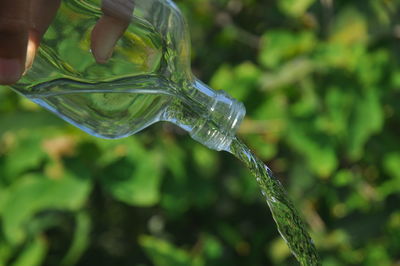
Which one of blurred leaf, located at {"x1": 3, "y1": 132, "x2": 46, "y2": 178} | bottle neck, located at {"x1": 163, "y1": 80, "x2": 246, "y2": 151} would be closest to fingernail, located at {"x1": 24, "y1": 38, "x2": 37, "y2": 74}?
bottle neck, located at {"x1": 163, "y1": 80, "x2": 246, "y2": 151}

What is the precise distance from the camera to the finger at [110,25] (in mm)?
901

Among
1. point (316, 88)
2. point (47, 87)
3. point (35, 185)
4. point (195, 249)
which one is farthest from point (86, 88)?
→ point (195, 249)

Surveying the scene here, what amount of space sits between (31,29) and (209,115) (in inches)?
8.7

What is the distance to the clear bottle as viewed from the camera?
36.2 inches

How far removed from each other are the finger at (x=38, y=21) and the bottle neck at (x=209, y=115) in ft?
0.57

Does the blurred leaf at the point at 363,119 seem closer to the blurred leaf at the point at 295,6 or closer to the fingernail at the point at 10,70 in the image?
the blurred leaf at the point at 295,6

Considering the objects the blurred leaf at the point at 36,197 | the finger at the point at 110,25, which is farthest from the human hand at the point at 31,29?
the blurred leaf at the point at 36,197

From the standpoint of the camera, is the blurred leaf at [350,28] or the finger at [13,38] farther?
the blurred leaf at [350,28]

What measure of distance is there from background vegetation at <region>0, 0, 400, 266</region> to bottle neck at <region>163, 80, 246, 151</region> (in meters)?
0.59

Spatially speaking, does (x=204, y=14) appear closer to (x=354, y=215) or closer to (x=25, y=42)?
(x=354, y=215)

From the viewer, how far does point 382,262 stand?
175 cm

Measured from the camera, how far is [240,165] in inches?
71.1

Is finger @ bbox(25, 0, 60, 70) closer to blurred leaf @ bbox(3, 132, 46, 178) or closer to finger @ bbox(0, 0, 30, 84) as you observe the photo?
finger @ bbox(0, 0, 30, 84)

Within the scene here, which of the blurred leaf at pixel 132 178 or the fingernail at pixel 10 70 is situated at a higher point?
the fingernail at pixel 10 70
